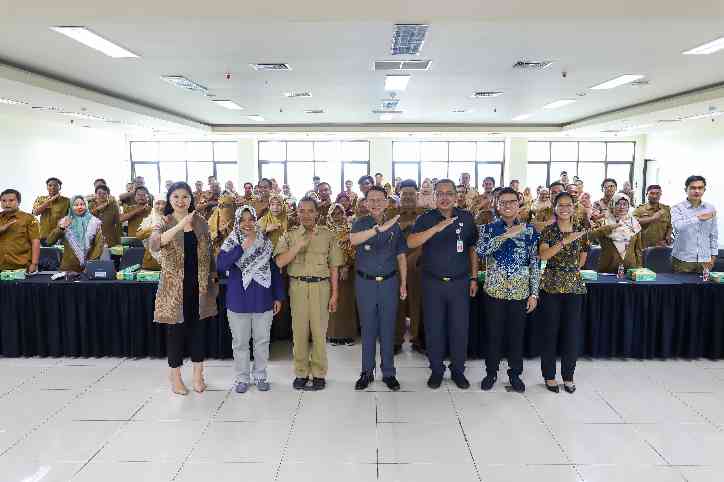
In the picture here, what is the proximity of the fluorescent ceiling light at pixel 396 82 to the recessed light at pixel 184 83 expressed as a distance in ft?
9.99

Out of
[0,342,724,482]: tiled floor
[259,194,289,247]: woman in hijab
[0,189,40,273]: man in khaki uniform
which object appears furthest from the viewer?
[259,194,289,247]: woman in hijab

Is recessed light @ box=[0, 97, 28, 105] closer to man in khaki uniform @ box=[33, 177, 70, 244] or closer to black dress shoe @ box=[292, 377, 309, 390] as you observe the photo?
man in khaki uniform @ box=[33, 177, 70, 244]

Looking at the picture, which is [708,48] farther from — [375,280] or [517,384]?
[375,280]

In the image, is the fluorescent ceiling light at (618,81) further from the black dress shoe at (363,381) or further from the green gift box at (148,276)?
A: the green gift box at (148,276)

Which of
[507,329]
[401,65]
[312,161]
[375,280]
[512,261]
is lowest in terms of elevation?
[507,329]

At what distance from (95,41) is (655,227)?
7.08 m

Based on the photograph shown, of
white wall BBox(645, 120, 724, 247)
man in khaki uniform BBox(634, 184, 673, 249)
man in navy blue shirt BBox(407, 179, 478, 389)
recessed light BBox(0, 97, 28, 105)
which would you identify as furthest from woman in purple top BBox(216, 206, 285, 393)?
white wall BBox(645, 120, 724, 247)

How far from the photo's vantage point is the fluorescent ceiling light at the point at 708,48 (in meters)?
5.30

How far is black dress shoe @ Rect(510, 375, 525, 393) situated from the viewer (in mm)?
3826

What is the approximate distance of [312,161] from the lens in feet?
60.6

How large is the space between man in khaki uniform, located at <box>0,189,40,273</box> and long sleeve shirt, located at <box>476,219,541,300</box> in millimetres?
4301

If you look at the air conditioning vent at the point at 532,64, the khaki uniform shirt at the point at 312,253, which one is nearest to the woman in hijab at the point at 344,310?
the khaki uniform shirt at the point at 312,253

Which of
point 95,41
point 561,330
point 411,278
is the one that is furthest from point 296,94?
point 561,330

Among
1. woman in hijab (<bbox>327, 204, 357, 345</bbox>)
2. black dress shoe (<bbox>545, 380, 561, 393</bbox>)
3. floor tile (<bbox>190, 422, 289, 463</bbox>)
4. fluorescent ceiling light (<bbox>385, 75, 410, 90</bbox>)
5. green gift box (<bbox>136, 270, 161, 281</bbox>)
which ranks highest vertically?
fluorescent ceiling light (<bbox>385, 75, 410, 90</bbox>)
